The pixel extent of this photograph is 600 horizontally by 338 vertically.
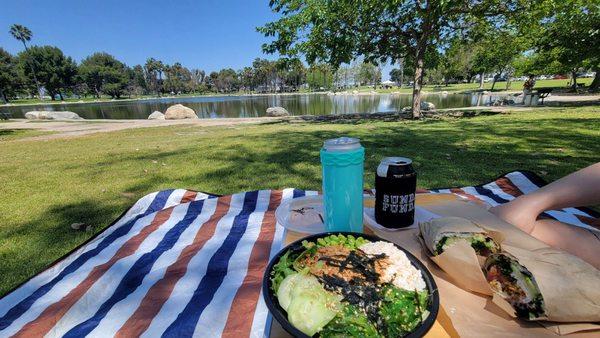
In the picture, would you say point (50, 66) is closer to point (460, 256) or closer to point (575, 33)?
point (575, 33)

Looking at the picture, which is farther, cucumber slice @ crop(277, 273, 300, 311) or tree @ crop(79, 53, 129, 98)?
tree @ crop(79, 53, 129, 98)

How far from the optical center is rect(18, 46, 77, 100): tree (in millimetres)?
66688

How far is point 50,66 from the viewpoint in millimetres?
69062

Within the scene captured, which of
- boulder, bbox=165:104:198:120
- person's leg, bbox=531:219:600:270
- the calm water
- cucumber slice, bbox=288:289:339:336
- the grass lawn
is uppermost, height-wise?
cucumber slice, bbox=288:289:339:336

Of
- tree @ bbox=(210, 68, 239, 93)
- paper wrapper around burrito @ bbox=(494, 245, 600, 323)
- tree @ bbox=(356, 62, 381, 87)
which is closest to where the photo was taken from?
paper wrapper around burrito @ bbox=(494, 245, 600, 323)

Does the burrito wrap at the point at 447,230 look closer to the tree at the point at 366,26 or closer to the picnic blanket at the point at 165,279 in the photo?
the picnic blanket at the point at 165,279

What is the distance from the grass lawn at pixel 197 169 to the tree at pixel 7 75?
240 feet

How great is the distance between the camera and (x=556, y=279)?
0.96m

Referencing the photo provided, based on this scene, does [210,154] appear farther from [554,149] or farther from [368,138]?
[554,149]

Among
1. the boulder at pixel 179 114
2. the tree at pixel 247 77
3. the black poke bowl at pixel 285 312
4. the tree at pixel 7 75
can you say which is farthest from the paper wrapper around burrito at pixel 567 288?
the tree at pixel 247 77

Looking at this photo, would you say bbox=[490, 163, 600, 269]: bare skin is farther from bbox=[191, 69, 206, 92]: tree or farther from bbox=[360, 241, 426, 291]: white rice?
bbox=[191, 69, 206, 92]: tree

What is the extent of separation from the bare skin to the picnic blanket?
1.12m

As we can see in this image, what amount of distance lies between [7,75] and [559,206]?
82.8 meters

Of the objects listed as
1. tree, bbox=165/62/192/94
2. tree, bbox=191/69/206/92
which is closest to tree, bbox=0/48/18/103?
tree, bbox=165/62/192/94
